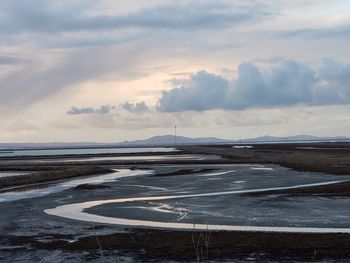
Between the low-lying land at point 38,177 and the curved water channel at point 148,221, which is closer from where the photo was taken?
the curved water channel at point 148,221

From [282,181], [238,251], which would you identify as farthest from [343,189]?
[238,251]

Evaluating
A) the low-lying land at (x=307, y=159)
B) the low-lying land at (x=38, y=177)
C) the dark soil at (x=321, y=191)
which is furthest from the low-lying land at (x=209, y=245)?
the low-lying land at (x=307, y=159)

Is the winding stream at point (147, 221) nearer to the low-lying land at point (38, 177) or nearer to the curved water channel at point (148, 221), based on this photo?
the curved water channel at point (148, 221)

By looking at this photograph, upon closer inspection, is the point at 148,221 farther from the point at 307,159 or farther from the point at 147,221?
the point at 307,159

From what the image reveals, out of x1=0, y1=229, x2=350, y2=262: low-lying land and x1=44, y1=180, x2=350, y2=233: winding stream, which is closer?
x1=0, y1=229, x2=350, y2=262: low-lying land

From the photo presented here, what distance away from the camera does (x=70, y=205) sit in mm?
33000

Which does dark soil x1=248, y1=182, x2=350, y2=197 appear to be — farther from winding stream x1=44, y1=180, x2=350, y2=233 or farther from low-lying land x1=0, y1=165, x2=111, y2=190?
low-lying land x1=0, y1=165, x2=111, y2=190

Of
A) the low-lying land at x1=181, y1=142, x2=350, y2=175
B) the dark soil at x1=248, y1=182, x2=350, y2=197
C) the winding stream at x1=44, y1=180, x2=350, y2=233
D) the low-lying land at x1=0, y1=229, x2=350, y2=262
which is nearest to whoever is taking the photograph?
the low-lying land at x1=0, y1=229, x2=350, y2=262

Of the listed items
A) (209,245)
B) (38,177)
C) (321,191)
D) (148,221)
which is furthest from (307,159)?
(209,245)

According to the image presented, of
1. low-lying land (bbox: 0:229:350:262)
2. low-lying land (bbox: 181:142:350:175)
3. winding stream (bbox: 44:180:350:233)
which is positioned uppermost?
low-lying land (bbox: 181:142:350:175)

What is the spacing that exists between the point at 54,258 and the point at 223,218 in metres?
10.2

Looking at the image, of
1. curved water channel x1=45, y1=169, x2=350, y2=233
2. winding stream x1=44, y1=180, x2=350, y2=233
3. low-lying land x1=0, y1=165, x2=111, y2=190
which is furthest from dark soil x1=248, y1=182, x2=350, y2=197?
low-lying land x1=0, y1=165, x2=111, y2=190

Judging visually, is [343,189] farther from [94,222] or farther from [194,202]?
[94,222]

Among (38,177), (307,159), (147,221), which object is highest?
(307,159)
